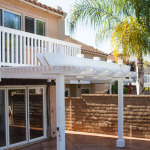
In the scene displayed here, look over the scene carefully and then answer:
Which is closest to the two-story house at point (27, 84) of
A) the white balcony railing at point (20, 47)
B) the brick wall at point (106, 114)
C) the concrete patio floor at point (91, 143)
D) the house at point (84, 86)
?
the white balcony railing at point (20, 47)

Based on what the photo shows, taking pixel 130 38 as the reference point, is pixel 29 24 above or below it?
above

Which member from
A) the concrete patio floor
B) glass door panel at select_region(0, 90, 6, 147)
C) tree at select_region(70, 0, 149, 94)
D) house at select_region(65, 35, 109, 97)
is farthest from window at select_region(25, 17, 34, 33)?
house at select_region(65, 35, 109, 97)

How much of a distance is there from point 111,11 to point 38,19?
351 cm

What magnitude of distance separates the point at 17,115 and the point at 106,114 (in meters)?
4.73

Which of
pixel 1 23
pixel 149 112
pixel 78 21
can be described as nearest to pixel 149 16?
pixel 78 21

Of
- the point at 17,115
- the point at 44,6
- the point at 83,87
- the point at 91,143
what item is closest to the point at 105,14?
the point at 44,6

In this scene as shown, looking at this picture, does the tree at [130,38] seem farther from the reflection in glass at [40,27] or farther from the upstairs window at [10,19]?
the upstairs window at [10,19]

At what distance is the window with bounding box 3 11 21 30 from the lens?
1047 centimetres

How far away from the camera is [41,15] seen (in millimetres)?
12305

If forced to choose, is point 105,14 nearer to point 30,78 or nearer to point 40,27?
point 40,27

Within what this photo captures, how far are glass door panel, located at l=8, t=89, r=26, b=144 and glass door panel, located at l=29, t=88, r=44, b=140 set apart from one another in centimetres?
42

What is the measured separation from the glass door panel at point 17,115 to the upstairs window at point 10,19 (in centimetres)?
273

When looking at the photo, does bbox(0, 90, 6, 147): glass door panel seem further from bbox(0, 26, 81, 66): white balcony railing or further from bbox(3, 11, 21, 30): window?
bbox(3, 11, 21, 30): window

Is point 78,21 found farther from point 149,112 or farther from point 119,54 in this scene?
point 149,112
